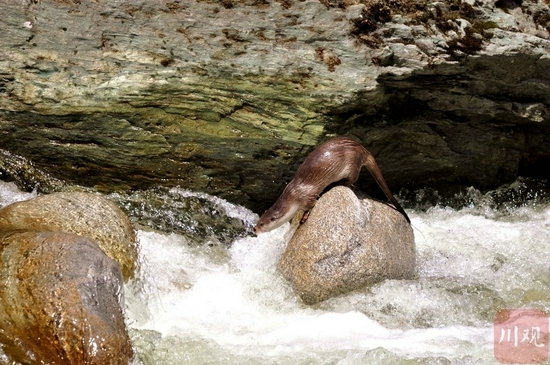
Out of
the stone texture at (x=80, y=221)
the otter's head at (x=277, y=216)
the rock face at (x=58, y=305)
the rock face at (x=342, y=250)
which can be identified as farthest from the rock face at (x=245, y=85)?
the rock face at (x=58, y=305)

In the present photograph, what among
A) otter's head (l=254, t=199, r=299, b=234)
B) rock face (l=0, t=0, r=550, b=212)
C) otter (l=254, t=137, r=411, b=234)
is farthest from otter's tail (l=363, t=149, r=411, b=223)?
otter's head (l=254, t=199, r=299, b=234)

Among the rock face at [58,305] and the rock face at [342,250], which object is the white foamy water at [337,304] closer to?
the rock face at [342,250]

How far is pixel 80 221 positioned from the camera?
14.6 feet

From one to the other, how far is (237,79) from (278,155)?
678 millimetres

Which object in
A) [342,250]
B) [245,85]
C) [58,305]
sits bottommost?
[342,250]

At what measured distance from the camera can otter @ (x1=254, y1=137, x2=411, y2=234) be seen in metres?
5.02

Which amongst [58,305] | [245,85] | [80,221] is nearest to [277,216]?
[245,85]

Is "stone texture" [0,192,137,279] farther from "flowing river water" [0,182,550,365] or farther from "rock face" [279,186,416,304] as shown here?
"rock face" [279,186,416,304]

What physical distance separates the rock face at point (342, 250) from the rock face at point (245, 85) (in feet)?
2.95

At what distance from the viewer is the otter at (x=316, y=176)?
5.02 m

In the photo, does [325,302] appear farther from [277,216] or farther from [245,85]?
[245,85]

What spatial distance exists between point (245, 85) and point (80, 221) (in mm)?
1769

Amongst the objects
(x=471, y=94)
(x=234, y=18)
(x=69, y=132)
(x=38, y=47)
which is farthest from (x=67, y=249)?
(x=471, y=94)

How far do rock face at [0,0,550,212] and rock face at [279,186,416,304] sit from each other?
90 cm
